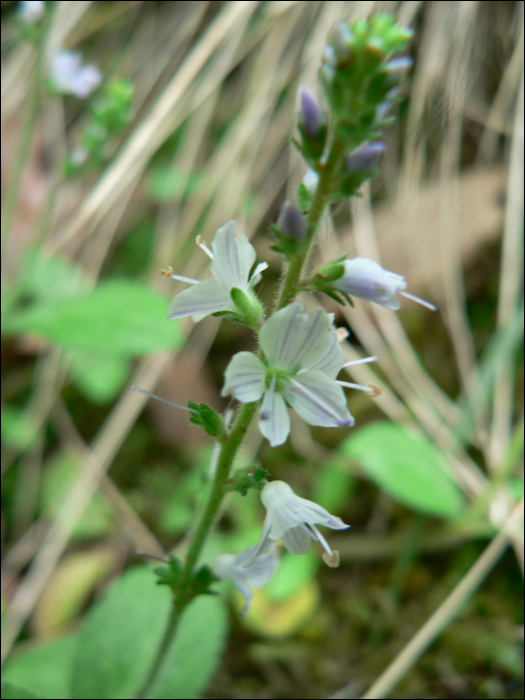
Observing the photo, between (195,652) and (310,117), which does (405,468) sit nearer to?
(195,652)

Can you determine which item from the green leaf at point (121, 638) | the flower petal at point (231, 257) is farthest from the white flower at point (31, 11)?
the green leaf at point (121, 638)

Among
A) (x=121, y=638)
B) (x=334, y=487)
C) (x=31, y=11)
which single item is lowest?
(x=334, y=487)

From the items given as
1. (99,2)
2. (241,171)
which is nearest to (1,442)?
(241,171)

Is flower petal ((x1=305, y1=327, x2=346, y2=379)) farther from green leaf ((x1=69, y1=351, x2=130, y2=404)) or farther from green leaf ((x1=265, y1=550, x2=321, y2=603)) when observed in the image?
green leaf ((x1=69, y1=351, x2=130, y2=404))

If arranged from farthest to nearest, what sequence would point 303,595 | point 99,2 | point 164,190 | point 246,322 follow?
1. point 99,2
2. point 164,190
3. point 303,595
4. point 246,322

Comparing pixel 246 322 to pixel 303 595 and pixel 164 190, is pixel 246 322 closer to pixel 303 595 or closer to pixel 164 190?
pixel 303 595

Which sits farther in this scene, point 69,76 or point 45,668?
point 69,76

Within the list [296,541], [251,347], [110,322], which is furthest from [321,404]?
[251,347]
